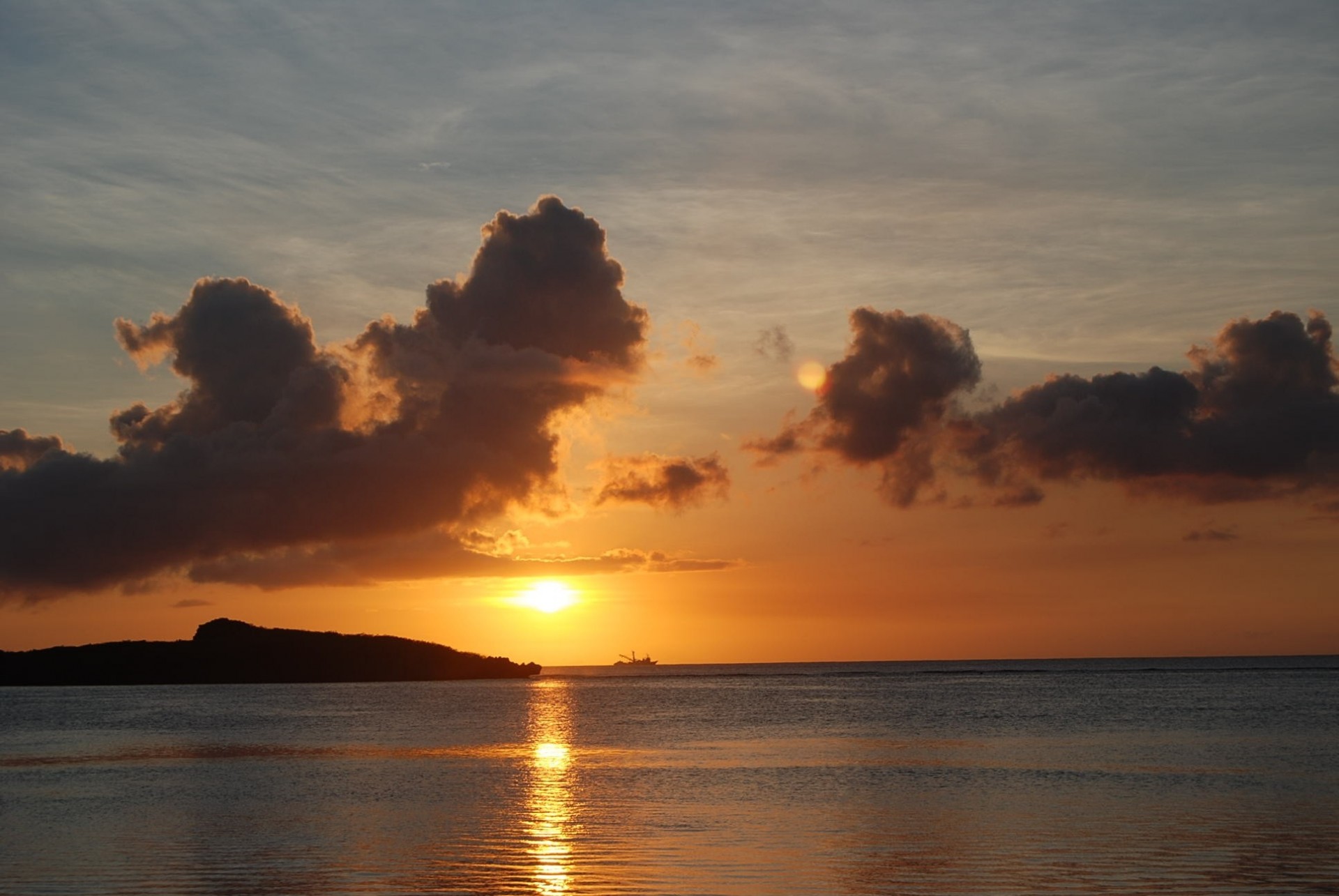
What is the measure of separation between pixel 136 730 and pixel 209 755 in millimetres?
38120

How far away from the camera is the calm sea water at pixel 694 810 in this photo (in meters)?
35.9

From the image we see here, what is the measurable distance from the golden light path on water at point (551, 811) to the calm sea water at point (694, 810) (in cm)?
20

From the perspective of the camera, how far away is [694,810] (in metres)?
50.6

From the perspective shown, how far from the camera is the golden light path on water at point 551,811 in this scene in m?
36.0

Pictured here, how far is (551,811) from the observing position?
51.8 metres

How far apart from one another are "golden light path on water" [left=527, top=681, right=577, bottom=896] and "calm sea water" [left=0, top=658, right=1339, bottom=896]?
20cm

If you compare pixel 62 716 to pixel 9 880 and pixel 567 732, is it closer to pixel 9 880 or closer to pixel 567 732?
Result: pixel 567 732

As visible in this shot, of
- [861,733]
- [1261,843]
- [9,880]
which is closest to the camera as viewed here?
[9,880]

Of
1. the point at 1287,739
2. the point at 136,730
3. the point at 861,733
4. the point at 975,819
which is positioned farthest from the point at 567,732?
the point at 975,819

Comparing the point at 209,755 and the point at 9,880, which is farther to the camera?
the point at 209,755

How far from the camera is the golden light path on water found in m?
36.0

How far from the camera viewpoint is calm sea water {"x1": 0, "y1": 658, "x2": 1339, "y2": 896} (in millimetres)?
35875

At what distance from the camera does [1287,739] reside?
8500 cm

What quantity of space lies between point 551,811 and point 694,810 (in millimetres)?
6077
